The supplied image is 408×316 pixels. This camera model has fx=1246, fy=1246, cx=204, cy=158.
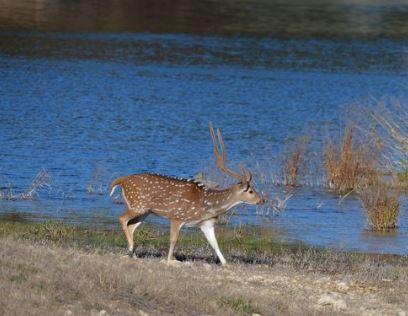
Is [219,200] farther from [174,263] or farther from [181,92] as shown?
[181,92]

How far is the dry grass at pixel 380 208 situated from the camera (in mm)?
21141

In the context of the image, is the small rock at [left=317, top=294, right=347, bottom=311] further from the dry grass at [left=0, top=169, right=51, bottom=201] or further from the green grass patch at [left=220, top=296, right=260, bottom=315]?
the dry grass at [left=0, top=169, right=51, bottom=201]

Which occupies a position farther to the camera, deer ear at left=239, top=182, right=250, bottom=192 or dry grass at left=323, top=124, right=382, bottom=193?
dry grass at left=323, top=124, right=382, bottom=193

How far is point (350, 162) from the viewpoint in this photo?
81.0 feet

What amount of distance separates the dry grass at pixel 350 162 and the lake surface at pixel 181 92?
577mm

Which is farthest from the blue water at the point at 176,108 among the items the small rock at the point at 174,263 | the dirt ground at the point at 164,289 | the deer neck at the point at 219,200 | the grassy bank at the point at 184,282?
the small rock at the point at 174,263

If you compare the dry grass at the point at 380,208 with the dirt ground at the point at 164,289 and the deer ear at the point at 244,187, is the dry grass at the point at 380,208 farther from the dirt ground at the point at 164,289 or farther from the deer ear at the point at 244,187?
the dirt ground at the point at 164,289

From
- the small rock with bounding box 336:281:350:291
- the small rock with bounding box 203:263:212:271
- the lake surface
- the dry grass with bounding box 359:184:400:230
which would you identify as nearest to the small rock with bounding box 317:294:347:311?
the small rock with bounding box 336:281:350:291

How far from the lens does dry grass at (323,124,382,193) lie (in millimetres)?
24609

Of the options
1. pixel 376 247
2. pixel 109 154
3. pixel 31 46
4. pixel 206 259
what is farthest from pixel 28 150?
pixel 31 46

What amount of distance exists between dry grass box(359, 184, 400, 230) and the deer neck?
6.49 metres

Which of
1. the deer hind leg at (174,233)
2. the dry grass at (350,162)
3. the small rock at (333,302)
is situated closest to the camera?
the small rock at (333,302)

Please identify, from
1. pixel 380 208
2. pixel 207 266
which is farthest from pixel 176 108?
pixel 207 266

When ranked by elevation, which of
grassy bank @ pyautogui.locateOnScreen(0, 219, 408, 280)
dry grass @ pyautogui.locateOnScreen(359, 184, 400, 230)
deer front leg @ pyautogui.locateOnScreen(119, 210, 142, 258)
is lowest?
dry grass @ pyautogui.locateOnScreen(359, 184, 400, 230)
